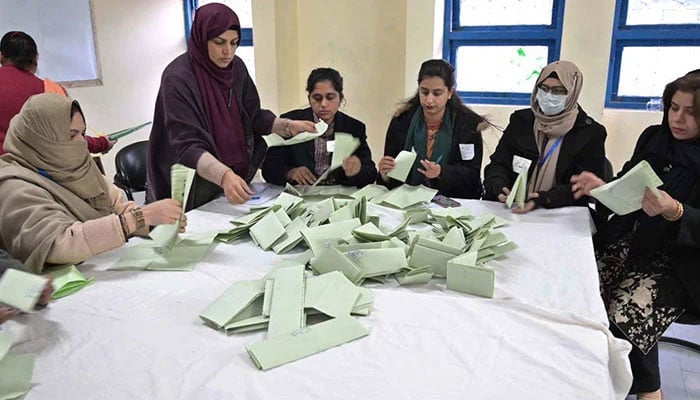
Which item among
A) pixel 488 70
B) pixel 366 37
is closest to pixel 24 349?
pixel 366 37

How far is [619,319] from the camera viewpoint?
1735 mm

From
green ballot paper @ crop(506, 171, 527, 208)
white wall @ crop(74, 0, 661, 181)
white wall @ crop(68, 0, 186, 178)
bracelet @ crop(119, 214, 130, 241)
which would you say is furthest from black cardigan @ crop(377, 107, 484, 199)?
white wall @ crop(68, 0, 186, 178)

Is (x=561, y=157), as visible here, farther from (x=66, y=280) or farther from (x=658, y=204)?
(x=66, y=280)

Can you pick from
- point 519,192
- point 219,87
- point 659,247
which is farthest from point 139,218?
point 659,247

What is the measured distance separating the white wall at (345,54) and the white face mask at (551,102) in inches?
43.3

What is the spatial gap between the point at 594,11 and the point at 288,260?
2.51 metres

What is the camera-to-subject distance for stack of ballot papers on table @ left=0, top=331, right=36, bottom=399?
908 millimetres

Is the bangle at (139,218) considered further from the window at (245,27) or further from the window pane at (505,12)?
the window at (245,27)

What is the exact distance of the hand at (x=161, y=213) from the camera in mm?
1458

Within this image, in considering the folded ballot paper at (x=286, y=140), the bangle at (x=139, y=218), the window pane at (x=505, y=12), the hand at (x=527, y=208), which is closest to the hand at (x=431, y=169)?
the hand at (x=527, y=208)

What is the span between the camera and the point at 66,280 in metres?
1.29

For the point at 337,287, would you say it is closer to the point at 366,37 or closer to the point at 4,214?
the point at 4,214

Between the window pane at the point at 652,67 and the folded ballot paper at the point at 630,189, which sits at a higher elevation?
the window pane at the point at 652,67

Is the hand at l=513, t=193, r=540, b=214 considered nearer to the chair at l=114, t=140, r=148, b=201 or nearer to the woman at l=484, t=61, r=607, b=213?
the woman at l=484, t=61, r=607, b=213
